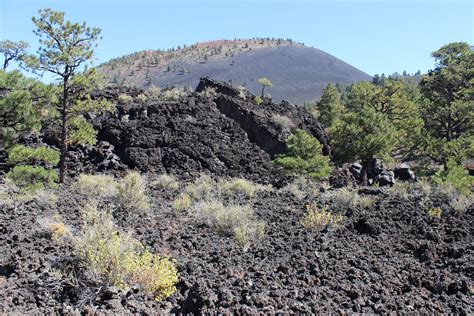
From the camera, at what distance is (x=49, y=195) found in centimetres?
997

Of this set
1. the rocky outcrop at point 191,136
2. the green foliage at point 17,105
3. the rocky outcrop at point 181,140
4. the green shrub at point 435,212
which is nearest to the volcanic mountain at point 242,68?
the rocky outcrop at point 191,136

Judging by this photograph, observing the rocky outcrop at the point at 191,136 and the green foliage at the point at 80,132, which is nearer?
the green foliage at the point at 80,132

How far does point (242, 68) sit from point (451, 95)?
60.8m

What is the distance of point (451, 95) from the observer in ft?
67.5

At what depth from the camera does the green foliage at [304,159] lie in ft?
62.1

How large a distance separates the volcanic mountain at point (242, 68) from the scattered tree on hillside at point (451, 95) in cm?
4579

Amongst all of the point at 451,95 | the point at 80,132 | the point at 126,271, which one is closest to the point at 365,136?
the point at 451,95

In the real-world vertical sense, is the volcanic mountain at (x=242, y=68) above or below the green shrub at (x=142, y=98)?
above

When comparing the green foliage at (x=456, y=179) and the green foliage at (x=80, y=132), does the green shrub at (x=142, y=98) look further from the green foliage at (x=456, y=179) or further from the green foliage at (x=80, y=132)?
the green foliage at (x=456, y=179)

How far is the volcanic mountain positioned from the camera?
235 ft

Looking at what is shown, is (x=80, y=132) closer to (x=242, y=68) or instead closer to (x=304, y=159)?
(x=304, y=159)

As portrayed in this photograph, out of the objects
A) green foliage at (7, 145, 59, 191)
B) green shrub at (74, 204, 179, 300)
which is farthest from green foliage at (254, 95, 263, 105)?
green shrub at (74, 204, 179, 300)

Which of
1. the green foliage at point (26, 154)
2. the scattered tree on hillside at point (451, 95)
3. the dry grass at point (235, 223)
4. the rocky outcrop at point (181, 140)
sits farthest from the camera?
the rocky outcrop at point (181, 140)

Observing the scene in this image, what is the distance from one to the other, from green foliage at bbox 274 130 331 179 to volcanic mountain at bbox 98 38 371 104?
1824 inches
